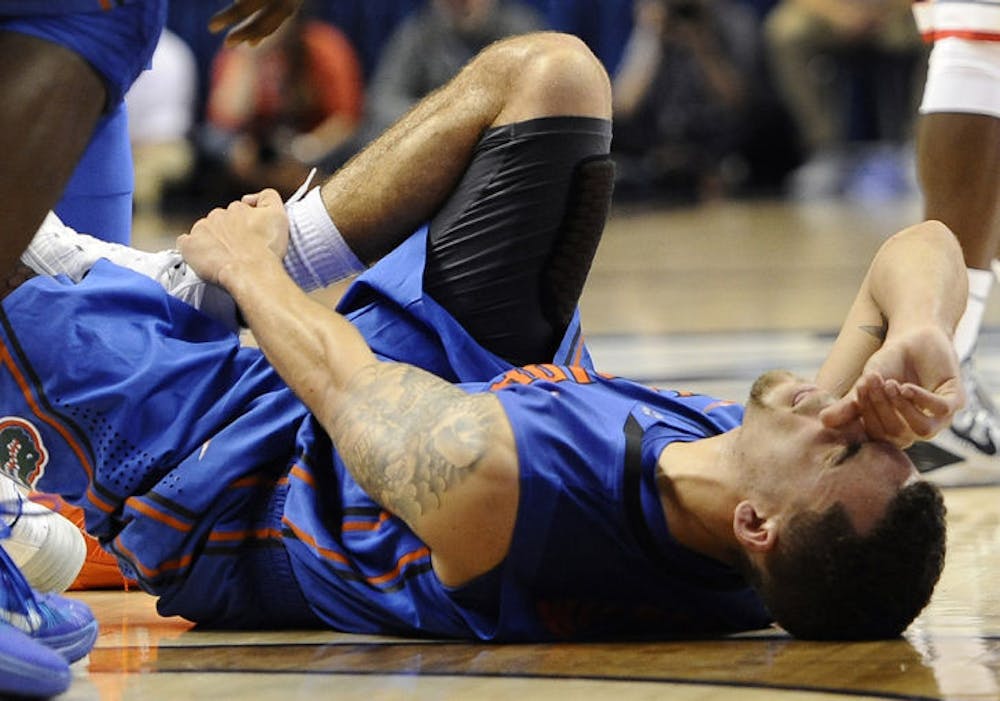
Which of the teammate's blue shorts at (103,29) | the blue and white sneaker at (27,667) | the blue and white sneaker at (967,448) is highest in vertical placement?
the teammate's blue shorts at (103,29)

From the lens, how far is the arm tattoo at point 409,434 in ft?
7.46

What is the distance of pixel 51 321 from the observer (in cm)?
262

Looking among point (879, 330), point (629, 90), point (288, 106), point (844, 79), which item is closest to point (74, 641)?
point (879, 330)

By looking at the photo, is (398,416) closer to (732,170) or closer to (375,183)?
(375,183)

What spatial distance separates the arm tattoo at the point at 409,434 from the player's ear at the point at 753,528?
315mm

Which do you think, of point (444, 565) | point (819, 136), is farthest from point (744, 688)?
point (819, 136)

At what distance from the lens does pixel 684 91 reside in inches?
460

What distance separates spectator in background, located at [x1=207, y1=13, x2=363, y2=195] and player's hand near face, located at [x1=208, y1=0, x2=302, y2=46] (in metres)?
8.29

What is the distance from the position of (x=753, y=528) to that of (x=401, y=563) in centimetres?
46

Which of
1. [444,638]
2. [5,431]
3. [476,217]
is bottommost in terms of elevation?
[444,638]

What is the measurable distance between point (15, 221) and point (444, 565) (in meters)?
Result: 0.66

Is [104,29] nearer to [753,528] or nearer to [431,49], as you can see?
[753,528]

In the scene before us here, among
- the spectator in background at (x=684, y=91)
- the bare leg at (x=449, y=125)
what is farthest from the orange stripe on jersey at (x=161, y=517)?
the spectator in background at (x=684, y=91)

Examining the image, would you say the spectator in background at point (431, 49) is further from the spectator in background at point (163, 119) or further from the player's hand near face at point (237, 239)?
Answer: the player's hand near face at point (237, 239)
